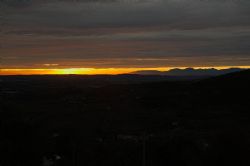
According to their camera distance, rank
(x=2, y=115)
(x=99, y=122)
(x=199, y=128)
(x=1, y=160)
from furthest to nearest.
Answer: (x=99, y=122) → (x=199, y=128) → (x=2, y=115) → (x=1, y=160)

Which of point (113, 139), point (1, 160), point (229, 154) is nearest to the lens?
point (1, 160)

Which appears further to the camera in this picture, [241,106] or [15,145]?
[241,106]

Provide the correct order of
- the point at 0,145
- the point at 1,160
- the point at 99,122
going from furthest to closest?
the point at 99,122 → the point at 0,145 → the point at 1,160

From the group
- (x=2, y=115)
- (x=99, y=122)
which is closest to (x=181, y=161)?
(x=2, y=115)

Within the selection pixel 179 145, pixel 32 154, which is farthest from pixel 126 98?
pixel 32 154

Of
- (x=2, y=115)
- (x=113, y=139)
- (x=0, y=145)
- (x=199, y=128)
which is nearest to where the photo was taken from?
(x=0, y=145)

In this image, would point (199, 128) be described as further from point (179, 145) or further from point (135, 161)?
point (135, 161)

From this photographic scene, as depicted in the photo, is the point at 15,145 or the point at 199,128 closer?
the point at 15,145

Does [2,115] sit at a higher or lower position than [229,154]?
higher

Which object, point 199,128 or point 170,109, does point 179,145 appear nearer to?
point 199,128
